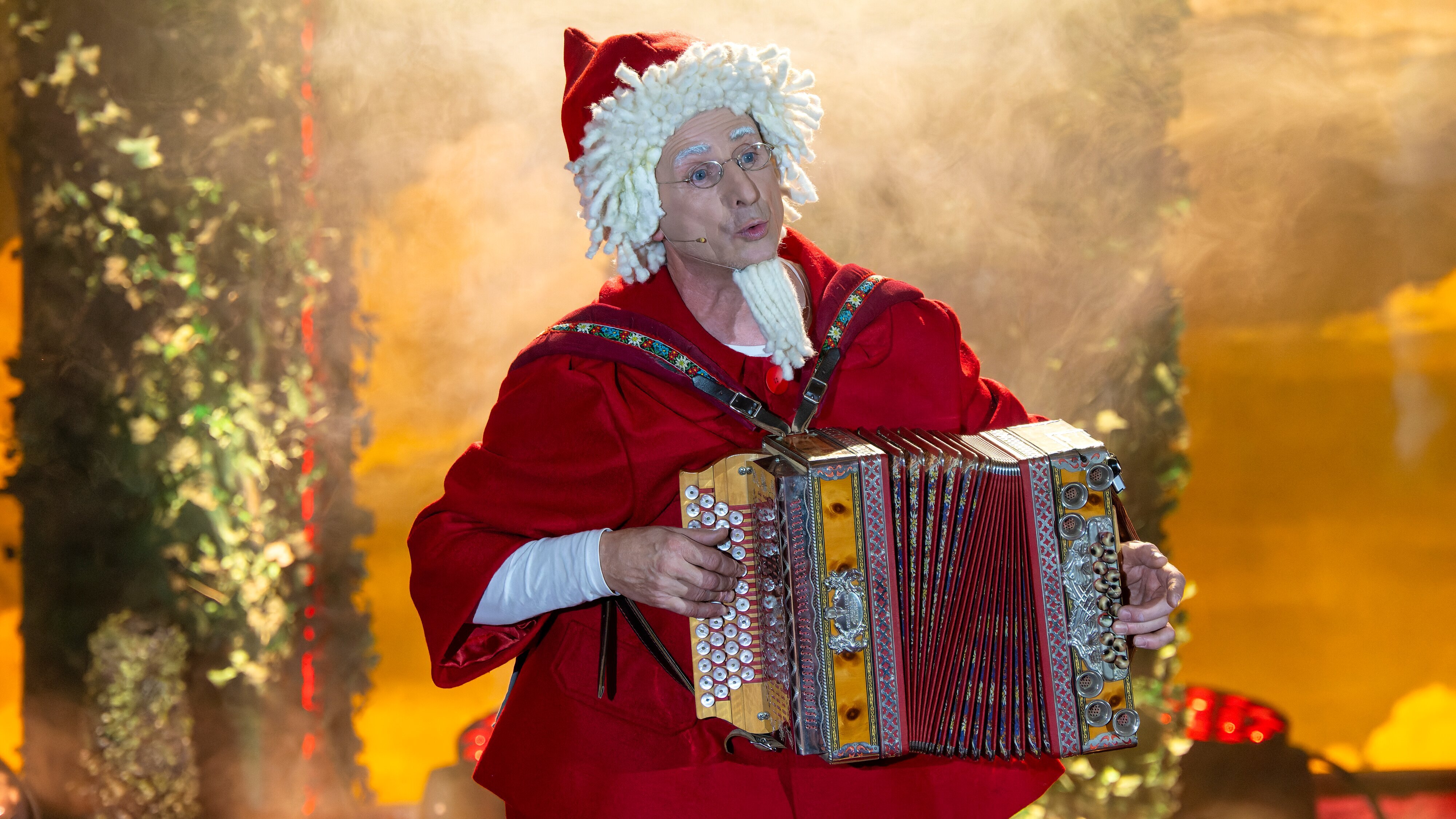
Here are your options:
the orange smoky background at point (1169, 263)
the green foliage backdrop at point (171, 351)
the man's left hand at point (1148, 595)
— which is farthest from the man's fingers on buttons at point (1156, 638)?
the green foliage backdrop at point (171, 351)

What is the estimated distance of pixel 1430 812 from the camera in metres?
3.91

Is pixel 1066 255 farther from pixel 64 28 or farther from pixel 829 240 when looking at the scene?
pixel 64 28

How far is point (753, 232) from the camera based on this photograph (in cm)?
207

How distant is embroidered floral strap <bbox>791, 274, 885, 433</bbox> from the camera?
6.75ft

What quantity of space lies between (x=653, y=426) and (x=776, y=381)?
0.24 meters

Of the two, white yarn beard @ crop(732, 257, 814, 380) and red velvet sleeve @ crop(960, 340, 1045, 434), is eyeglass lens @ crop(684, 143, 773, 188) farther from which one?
red velvet sleeve @ crop(960, 340, 1045, 434)

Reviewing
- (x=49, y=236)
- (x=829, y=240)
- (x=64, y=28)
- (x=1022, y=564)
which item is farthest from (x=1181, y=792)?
(x=64, y=28)

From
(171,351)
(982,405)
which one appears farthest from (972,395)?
(171,351)

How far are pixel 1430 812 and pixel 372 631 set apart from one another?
3.45 m

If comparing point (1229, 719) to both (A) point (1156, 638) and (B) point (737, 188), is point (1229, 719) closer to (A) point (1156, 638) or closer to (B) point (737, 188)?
(A) point (1156, 638)

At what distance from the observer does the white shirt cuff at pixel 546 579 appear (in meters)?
1.92

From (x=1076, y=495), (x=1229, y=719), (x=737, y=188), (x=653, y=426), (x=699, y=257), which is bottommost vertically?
(x=1229, y=719)

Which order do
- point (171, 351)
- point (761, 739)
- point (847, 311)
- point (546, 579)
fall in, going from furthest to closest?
point (171, 351)
point (847, 311)
point (546, 579)
point (761, 739)

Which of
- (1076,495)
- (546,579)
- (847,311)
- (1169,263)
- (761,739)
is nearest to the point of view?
(1076,495)
